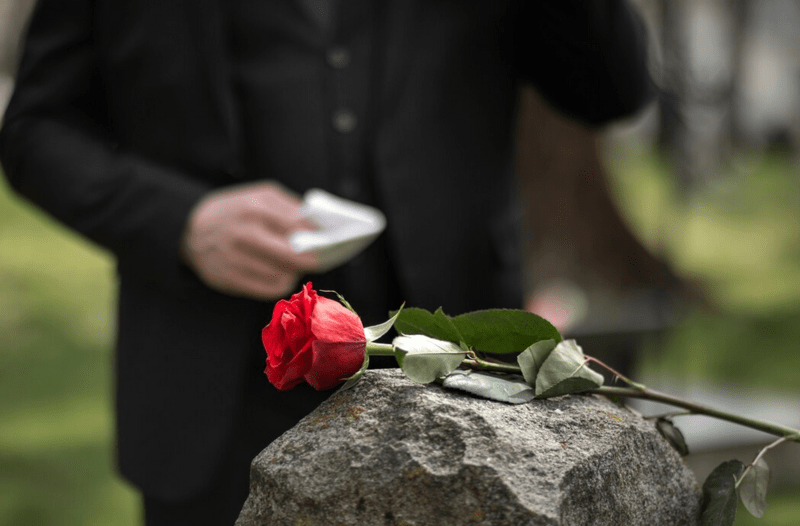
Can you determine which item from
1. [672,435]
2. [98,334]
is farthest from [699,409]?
[98,334]

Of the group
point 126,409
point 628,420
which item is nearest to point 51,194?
point 126,409

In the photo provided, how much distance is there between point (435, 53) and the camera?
1.26 meters

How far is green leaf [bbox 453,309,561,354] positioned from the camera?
66 centimetres

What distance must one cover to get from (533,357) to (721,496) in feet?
0.70

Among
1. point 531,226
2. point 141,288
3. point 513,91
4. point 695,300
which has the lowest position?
point 695,300

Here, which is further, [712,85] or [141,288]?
[712,85]

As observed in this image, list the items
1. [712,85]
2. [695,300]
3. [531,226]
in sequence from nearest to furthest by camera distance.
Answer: [531,226]
[712,85]
[695,300]

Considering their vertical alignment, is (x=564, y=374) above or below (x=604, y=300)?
above

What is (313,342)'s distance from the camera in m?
0.59

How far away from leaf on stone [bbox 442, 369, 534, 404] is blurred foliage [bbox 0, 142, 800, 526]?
6.62ft

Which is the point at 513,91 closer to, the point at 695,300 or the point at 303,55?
the point at 303,55

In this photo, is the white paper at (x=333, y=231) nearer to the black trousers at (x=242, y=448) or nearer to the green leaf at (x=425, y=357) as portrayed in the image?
the black trousers at (x=242, y=448)

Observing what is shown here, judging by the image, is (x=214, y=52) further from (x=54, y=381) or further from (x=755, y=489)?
(x=54, y=381)

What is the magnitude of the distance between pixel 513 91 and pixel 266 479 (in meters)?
0.93
